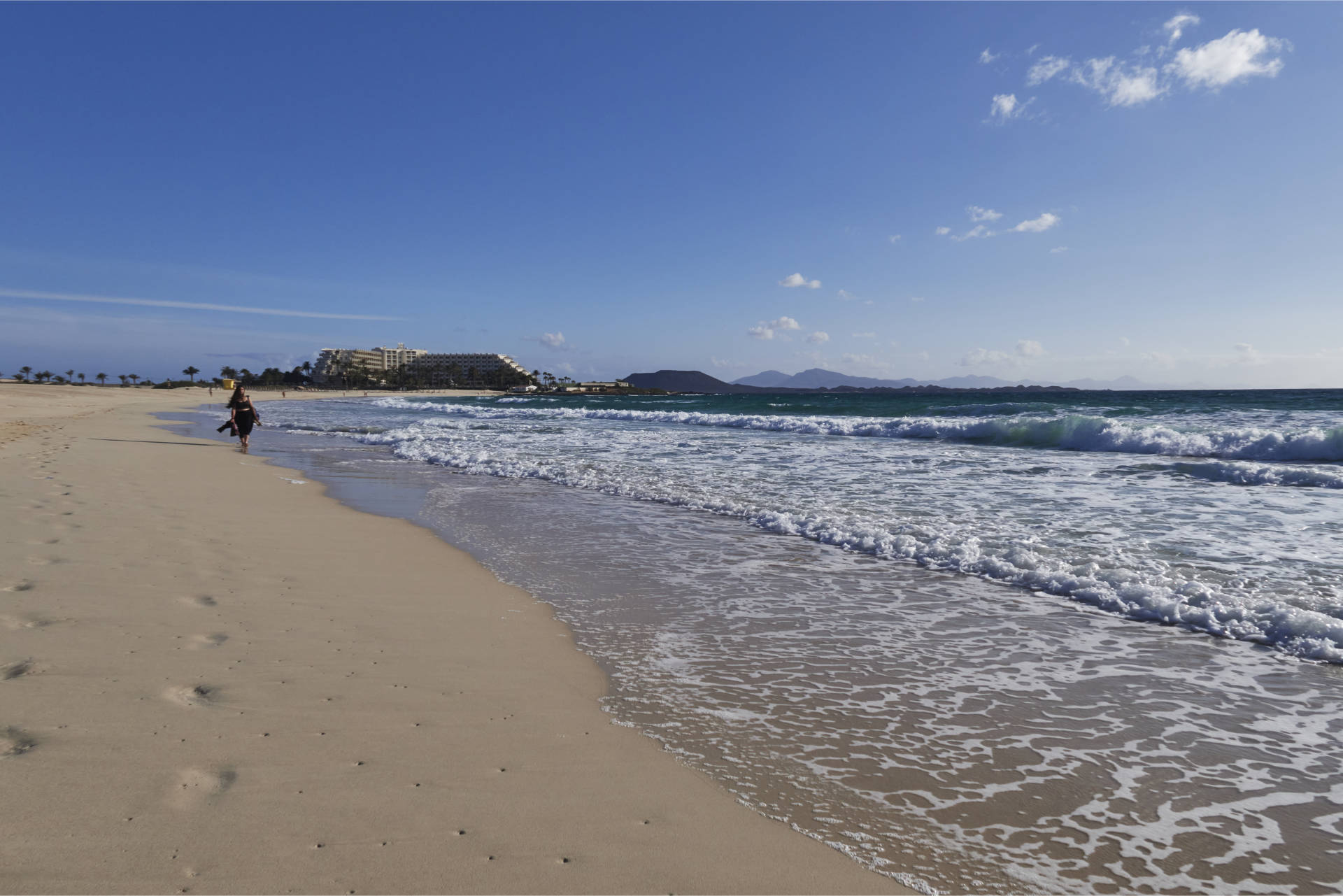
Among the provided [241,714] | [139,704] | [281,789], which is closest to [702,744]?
[281,789]

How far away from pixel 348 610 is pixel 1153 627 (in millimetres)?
5503

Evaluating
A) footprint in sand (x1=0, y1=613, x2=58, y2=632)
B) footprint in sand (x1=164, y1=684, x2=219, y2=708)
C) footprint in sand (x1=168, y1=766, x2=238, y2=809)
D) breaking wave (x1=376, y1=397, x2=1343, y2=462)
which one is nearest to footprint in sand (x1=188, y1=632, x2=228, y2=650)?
footprint in sand (x1=164, y1=684, x2=219, y2=708)

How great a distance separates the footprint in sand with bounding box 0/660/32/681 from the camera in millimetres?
3191

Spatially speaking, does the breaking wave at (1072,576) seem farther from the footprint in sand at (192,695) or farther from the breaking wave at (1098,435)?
the breaking wave at (1098,435)

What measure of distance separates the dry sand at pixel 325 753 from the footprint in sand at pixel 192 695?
1 centimetres

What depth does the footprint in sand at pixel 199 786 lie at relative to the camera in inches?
92.7

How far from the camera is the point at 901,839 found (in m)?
2.39

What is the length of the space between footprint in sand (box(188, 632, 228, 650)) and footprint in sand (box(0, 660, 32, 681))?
2.16ft

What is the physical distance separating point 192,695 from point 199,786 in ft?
2.98

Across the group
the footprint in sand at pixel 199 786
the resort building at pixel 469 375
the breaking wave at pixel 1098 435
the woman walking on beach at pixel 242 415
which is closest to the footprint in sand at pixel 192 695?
the footprint in sand at pixel 199 786

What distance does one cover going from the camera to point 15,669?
3275 millimetres

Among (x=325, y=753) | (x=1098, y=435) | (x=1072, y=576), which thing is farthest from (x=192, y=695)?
(x=1098, y=435)

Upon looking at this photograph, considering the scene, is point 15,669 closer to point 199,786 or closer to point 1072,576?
point 199,786

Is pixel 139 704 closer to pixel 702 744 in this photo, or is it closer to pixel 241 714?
pixel 241 714
